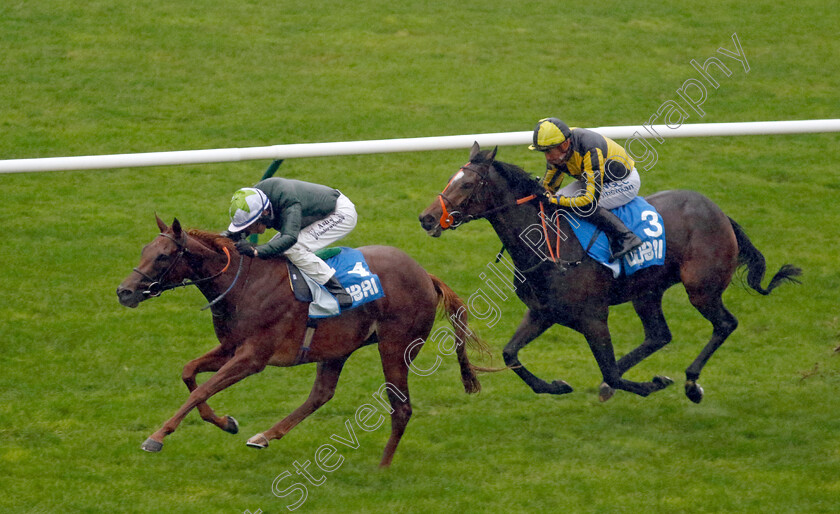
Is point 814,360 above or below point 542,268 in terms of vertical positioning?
below

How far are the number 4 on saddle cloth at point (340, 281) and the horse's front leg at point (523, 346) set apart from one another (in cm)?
119

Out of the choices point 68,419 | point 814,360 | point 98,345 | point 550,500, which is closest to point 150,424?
point 68,419

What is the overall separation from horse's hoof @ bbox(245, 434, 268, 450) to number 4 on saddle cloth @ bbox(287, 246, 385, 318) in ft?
3.31

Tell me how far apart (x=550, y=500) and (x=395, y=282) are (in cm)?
187

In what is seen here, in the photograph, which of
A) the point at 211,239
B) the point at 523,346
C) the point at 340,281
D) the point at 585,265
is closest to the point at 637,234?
the point at 585,265

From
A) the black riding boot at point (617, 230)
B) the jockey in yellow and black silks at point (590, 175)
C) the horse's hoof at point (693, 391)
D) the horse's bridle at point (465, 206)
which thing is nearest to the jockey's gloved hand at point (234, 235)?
the horse's bridle at point (465, 206)

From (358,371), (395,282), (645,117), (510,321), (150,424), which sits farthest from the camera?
(645,117)

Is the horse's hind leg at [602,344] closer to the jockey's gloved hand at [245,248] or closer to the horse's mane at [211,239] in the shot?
the jockey's gloved hand at [245,248]

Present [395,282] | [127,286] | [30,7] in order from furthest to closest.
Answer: [30,7]
[395,282]
[127,286]

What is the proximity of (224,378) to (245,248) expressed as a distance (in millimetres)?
886

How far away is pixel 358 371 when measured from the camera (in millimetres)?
10633

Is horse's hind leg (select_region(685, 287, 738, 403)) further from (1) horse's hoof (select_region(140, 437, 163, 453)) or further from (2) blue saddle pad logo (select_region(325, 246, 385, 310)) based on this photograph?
(1) horse's hoof (select_region(140, 437, 163, 453))

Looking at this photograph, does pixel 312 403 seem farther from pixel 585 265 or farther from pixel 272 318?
pixel 585 265

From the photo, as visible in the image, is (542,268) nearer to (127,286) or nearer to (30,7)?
(127,286)
